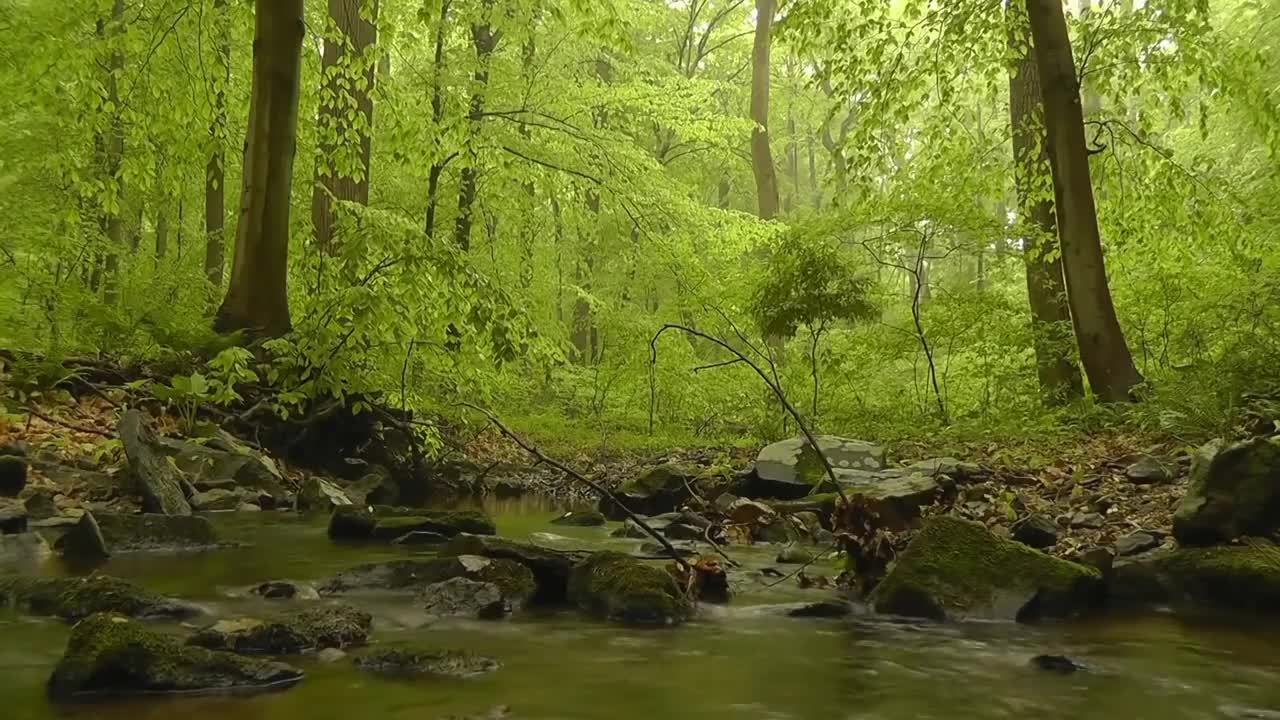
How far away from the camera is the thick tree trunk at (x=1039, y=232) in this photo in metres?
10.7

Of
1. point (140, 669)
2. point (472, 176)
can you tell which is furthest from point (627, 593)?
point (472, 176)

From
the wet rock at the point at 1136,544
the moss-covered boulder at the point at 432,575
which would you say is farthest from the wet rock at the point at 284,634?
the wet rock at the point at 1136,544

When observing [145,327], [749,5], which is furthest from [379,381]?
[749,5]

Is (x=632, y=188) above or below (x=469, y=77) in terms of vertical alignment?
below

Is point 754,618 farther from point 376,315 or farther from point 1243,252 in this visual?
point 1243,252

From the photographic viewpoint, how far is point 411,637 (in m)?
3.55

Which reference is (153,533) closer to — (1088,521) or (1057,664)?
(1057,664)

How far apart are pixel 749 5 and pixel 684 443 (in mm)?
17998

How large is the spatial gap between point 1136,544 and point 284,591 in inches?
177

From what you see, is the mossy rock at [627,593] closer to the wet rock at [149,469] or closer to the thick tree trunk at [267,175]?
the wet rock at [149,469]

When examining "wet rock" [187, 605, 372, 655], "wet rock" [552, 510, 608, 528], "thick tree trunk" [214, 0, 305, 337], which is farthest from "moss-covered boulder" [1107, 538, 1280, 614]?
"thick tree trunk" [214, 0, 305, 337]

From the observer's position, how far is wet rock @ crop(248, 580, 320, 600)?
13.6 feet

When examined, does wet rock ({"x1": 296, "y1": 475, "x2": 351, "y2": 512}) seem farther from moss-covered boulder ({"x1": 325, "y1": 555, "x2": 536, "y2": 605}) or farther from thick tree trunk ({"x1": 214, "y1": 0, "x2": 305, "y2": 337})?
moss-covered boulder ({"x1": 325, "y1": 555, "x2": 536, "y2": 605})

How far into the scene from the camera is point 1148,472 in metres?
6.19
